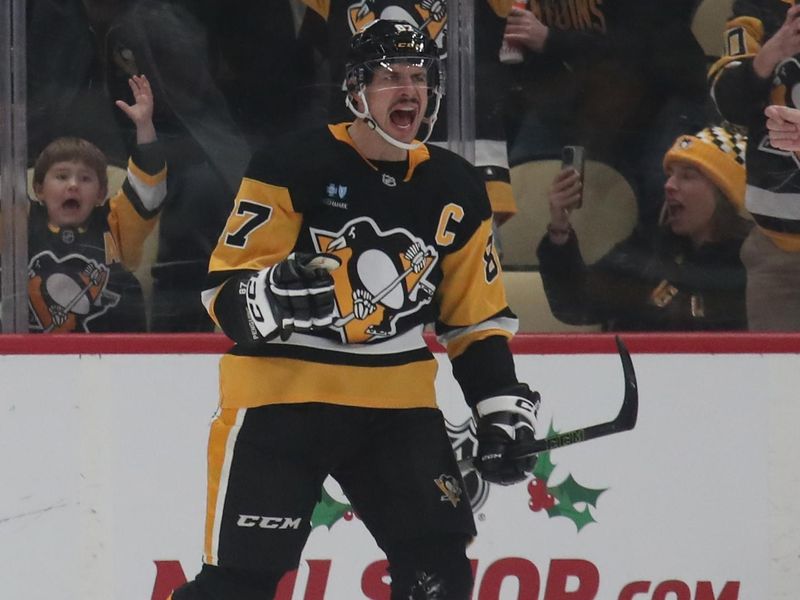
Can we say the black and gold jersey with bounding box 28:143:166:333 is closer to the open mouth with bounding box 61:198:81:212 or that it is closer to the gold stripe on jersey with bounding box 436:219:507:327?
the open mouth with bounding box 61:198:81:212

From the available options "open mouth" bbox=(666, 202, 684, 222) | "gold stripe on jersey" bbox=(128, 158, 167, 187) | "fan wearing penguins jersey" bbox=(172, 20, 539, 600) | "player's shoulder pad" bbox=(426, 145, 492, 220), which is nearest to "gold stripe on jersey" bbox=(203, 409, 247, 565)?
"fan wearing penguins jersey" bbox=(172, 20, 539, 600)

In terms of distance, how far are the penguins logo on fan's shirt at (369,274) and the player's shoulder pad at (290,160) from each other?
0.10m

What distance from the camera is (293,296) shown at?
224 centimetres

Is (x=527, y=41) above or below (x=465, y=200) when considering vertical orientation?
above

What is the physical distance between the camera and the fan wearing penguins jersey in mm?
2406

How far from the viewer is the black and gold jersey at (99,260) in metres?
3.22

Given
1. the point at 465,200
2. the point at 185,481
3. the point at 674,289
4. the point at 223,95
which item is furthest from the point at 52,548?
the point at 674,289

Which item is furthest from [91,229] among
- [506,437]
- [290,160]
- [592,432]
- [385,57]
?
[592,432]

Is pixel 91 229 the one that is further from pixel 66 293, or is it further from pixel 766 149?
pixel 766 149

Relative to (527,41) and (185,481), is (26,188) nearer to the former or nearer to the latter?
(185,481)

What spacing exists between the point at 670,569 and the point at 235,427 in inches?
49.8

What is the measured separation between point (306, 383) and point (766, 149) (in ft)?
4.83

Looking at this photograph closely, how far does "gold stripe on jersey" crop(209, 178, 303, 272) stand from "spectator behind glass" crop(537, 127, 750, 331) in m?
1.05

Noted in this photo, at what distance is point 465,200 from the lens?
2557 mm
